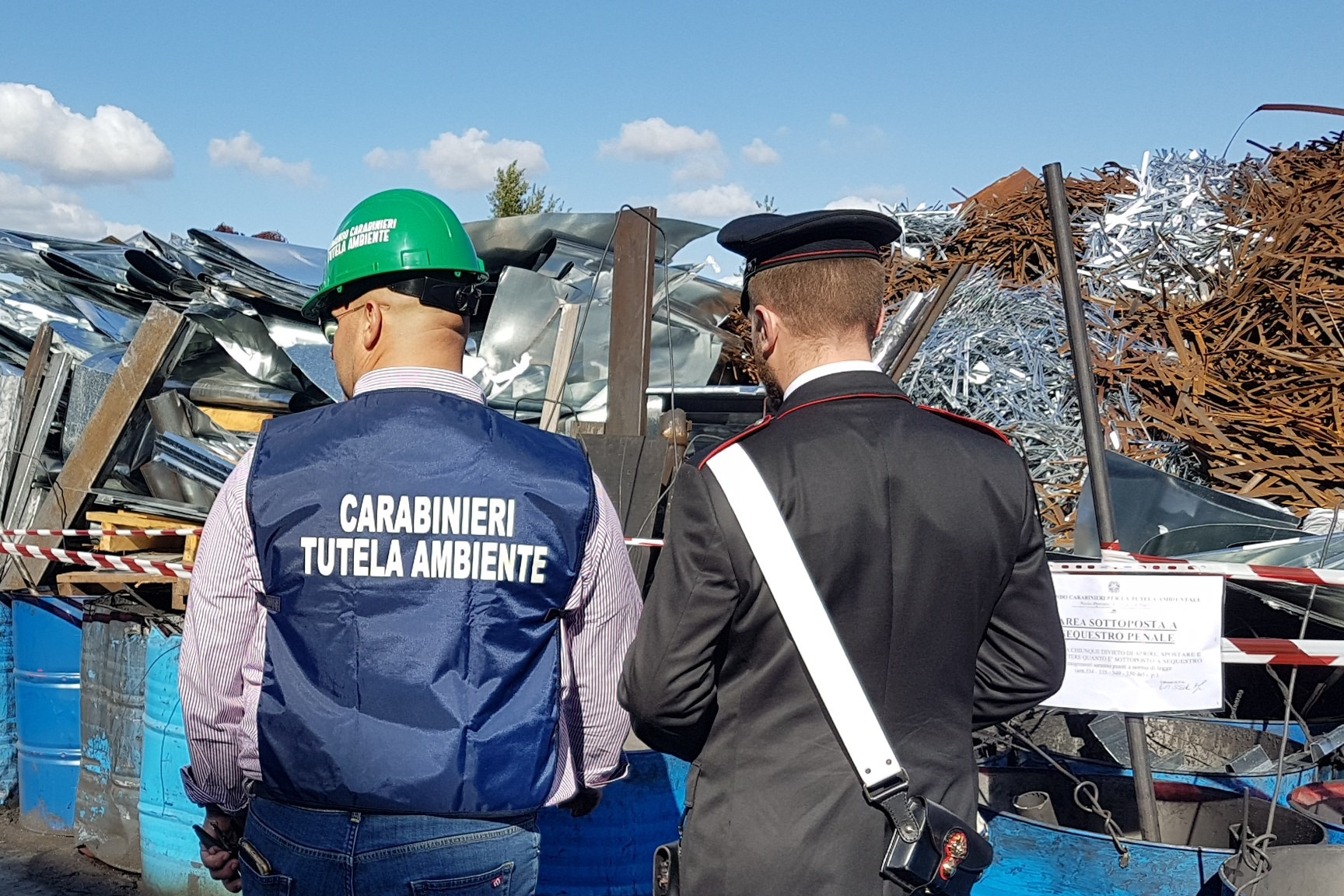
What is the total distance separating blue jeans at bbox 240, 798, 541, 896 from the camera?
6.44 ft

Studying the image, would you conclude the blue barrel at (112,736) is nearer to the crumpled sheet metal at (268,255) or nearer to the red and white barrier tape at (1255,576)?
the red and white barrier tape at (1255,576)

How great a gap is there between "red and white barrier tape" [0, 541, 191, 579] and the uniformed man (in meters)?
3.89

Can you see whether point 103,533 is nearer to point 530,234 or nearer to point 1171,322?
point 530,234

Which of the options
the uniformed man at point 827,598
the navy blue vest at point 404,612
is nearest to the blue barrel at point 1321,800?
the uniformed man at point 827,598

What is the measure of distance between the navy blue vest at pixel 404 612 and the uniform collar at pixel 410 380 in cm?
5

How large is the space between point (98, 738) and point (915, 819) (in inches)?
175

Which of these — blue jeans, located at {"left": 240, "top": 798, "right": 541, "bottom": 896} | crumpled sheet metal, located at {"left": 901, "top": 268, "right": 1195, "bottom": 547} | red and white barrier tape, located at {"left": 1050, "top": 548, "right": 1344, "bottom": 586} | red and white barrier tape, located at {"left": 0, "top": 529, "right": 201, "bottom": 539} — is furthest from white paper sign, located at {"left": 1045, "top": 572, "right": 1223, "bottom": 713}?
red and white barrier tape, located at {"left": 0, "top": 529, "right": 201, "bottom": 539}

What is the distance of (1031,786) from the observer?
343 cm

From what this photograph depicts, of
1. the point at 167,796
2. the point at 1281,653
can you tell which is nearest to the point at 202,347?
the point at 167,796

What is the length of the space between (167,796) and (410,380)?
324 cm

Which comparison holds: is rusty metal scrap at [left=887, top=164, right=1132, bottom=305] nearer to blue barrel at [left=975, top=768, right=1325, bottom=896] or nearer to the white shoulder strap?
blue barrel at [left=975, top=768, right=1325, bottom=896]

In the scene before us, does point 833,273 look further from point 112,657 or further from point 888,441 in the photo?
point 112,657

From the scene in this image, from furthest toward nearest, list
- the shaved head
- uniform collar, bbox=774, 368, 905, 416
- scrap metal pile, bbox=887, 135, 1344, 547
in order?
scrap metal pile, bbox=887, 135, 1344, 547
the shaved head
uniform collar, bbox=774, 368, 905, 416

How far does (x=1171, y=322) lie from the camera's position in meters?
6.89
